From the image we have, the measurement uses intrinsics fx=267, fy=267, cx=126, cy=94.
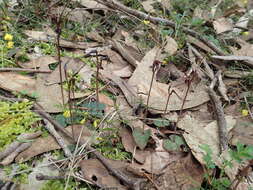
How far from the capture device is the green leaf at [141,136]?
5.50 feet

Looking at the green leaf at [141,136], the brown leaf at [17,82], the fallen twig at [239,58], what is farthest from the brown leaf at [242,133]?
the brown leaf at [17,82]

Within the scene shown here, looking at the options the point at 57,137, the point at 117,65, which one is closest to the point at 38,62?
the point at 117,65

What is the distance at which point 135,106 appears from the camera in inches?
76.9

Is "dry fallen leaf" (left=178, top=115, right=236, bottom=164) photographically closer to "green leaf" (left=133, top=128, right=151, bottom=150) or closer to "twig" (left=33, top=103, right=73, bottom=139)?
"green leaf" (left=133, top=128, right=151, bottom=150)

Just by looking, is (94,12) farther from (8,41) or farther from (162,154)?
(162,154)

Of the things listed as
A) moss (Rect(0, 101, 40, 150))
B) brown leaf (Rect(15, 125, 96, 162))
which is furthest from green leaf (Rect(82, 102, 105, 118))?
moss (Rect(0, 101, 40, 150))

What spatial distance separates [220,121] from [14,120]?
139cm

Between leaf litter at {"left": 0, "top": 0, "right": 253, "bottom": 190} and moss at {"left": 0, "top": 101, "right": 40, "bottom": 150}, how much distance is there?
9 centimetres

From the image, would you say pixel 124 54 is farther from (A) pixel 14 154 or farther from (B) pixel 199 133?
(A) pixel 14 154

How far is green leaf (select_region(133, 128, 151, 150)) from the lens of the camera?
1.68 m

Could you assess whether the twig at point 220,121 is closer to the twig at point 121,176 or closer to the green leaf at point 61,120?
the twig at point 121,176

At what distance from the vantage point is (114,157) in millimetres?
1644

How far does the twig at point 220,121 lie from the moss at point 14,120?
3.98ft

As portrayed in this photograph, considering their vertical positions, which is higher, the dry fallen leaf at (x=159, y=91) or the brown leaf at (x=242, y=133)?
the dry fallen leaf at (x=159, y=91)
